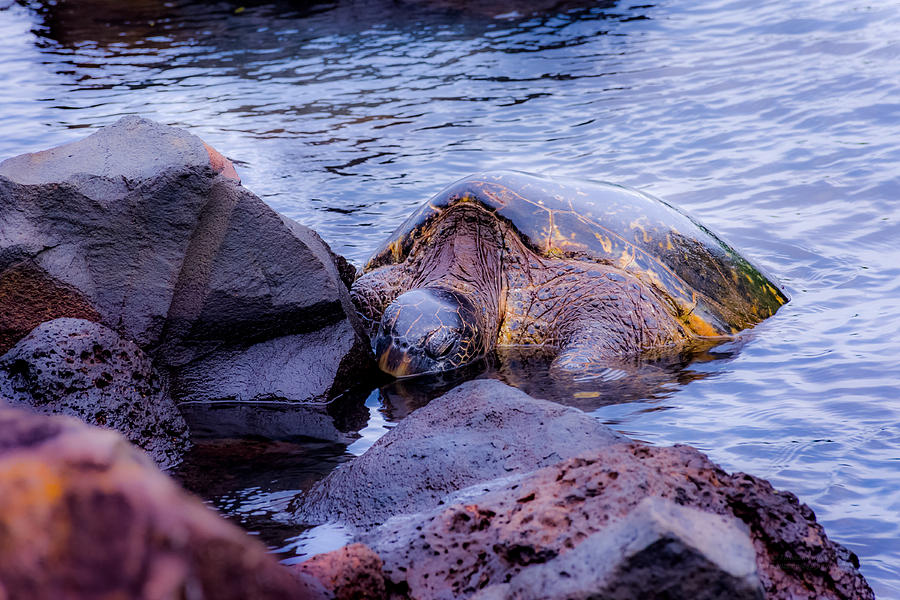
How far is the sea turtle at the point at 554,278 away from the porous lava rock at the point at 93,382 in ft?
5.89

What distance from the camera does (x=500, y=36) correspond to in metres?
14.3

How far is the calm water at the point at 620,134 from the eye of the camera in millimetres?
4199

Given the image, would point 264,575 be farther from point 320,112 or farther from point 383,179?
point 320,112

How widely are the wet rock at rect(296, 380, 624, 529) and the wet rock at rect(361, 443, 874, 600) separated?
43 centimetres

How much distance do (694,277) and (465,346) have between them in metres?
1.75

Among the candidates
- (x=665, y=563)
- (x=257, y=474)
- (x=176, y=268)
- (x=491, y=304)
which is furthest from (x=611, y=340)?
(x=665, y=563)

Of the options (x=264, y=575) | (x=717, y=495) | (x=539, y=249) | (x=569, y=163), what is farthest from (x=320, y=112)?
(x=264, y=575)

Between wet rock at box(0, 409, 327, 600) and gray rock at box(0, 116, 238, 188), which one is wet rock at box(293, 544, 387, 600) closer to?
wet rock at box(0, 409, 327, 600)

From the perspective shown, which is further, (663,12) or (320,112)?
(663,12)

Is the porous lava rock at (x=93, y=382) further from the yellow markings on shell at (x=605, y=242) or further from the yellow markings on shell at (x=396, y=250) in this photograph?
the yellow markings on shell at (x=605, y=242)

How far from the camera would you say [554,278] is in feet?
20.0

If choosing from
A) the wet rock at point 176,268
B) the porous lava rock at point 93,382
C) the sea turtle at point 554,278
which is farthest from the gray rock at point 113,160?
the sea turtle at point 554,278

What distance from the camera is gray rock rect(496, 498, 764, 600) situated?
1.66 metres

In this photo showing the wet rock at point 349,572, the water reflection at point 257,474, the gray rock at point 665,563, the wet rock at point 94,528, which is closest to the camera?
the wet rock at point 94,528
